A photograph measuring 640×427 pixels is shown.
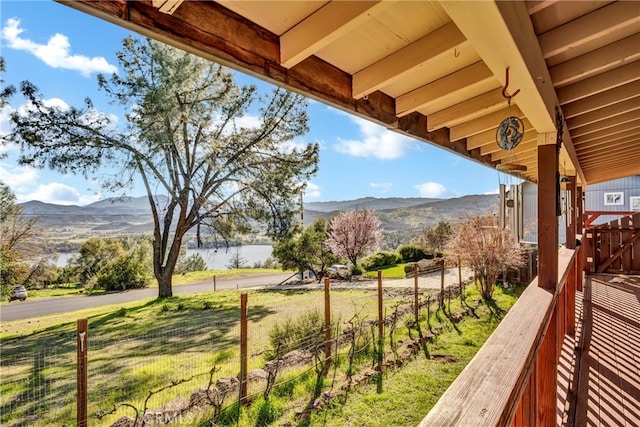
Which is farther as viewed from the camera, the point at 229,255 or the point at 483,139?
the point at 229,255

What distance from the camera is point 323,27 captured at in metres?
0.96

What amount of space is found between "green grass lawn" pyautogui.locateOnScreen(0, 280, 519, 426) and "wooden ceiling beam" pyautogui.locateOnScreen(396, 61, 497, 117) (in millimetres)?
2440

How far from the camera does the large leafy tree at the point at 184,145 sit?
7.86m

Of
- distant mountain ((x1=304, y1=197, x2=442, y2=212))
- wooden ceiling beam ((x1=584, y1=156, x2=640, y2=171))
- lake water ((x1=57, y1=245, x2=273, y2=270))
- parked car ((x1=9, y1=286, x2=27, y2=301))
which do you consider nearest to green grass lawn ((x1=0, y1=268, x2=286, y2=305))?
parked car ((x1=9, y1=286, x2=27, y2=301))

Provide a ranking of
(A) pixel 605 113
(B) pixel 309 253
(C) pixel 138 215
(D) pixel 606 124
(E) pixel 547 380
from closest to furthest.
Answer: (E) pixel 547 380 → (A) pixel 605 113 → (D) pixel 606 124 → (C) pixel 138 215 → (B) pixel 309 253

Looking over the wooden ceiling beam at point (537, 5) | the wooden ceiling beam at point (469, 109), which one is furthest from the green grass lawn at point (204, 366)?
the wooden ceiling beam at point (537, 5)

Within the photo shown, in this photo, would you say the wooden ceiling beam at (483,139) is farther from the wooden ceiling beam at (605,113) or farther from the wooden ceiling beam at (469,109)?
the wooden ceiling beam at (469,109)

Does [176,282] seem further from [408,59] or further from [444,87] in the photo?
[408,59]

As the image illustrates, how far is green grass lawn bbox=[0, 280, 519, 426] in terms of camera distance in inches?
115

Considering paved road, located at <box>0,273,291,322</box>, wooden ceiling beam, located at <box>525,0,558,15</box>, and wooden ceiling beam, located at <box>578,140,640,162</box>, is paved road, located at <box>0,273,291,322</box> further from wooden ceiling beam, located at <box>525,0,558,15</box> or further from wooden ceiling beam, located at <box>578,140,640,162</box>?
wooden ceiling beam, located at <box>525,0,558,15</box>

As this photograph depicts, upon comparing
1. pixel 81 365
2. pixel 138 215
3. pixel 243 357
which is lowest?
pixel 243 357

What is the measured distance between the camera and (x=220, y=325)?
19.4 ft

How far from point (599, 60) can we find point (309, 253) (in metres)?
10.4

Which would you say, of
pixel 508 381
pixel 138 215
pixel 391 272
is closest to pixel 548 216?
pixel 508 381
